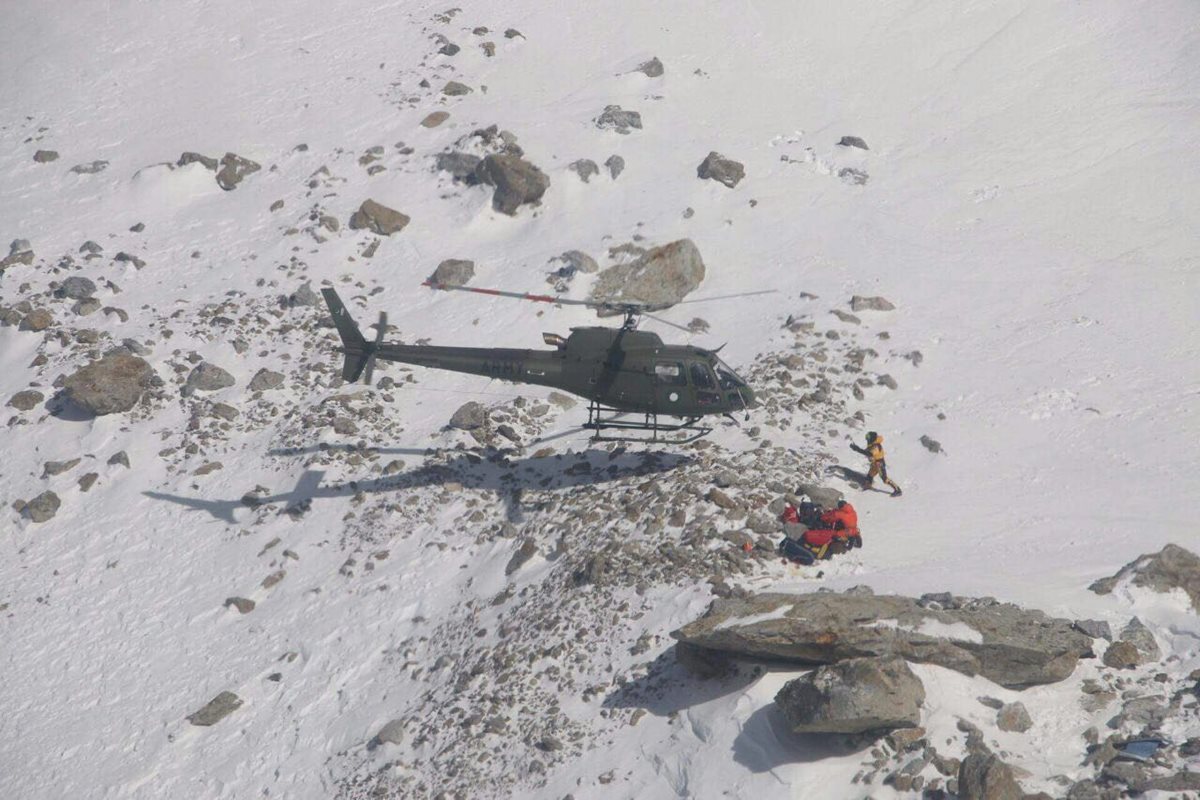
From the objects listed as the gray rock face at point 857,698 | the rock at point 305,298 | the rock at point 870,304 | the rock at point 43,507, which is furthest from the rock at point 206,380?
the gray rock face at point 857,698

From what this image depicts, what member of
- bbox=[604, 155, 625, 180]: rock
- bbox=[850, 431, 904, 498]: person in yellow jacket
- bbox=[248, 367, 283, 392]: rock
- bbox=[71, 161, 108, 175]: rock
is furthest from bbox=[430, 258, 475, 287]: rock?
bbox=[850, 431, 904, 498]: person in yellow jacket

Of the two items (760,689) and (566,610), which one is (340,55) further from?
(760,689)

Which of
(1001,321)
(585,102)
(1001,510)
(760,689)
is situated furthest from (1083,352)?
(585,102)

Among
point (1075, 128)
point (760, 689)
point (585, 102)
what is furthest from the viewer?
point (585, 102)

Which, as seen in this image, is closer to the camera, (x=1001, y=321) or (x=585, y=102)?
(x=1001, y=321)

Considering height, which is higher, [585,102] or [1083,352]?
[585,102]

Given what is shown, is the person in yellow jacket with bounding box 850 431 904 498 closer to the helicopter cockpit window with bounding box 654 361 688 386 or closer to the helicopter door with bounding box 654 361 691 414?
the helicopter door with bounding box 654 361 691 414
